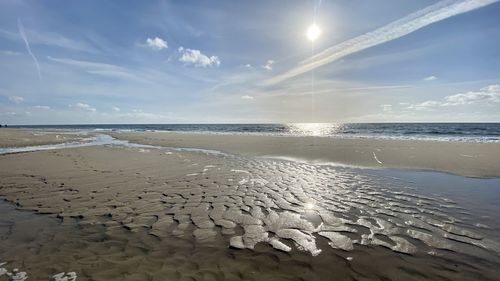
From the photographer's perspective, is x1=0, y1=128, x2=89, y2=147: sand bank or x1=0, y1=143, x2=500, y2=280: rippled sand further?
x1=0, y1=128, x2=89, y2=147: sand bank

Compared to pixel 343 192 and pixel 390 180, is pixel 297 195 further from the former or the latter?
pixel 390 180

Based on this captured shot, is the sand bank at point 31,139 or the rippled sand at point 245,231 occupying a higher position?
the sand bank at point 31,139

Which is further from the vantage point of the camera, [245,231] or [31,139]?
[31,139]

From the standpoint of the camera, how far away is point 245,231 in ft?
20.5

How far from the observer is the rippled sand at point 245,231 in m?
4.64

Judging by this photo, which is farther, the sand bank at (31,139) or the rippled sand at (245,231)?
the sand bank at (31,139)

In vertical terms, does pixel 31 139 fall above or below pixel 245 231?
above

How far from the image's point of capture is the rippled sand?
4.64 m

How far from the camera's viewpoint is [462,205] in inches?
312

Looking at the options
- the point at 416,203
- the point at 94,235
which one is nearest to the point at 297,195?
the point at 416,203

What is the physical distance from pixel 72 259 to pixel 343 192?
836 cm

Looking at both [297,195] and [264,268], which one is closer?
[264,268]

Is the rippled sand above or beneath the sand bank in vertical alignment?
beneath

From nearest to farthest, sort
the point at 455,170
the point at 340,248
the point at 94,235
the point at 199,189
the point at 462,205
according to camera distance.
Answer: the point at 340,248 < the point at 94,235 < the point at 462,205 < the point at 199,189 < the point at 455,170
